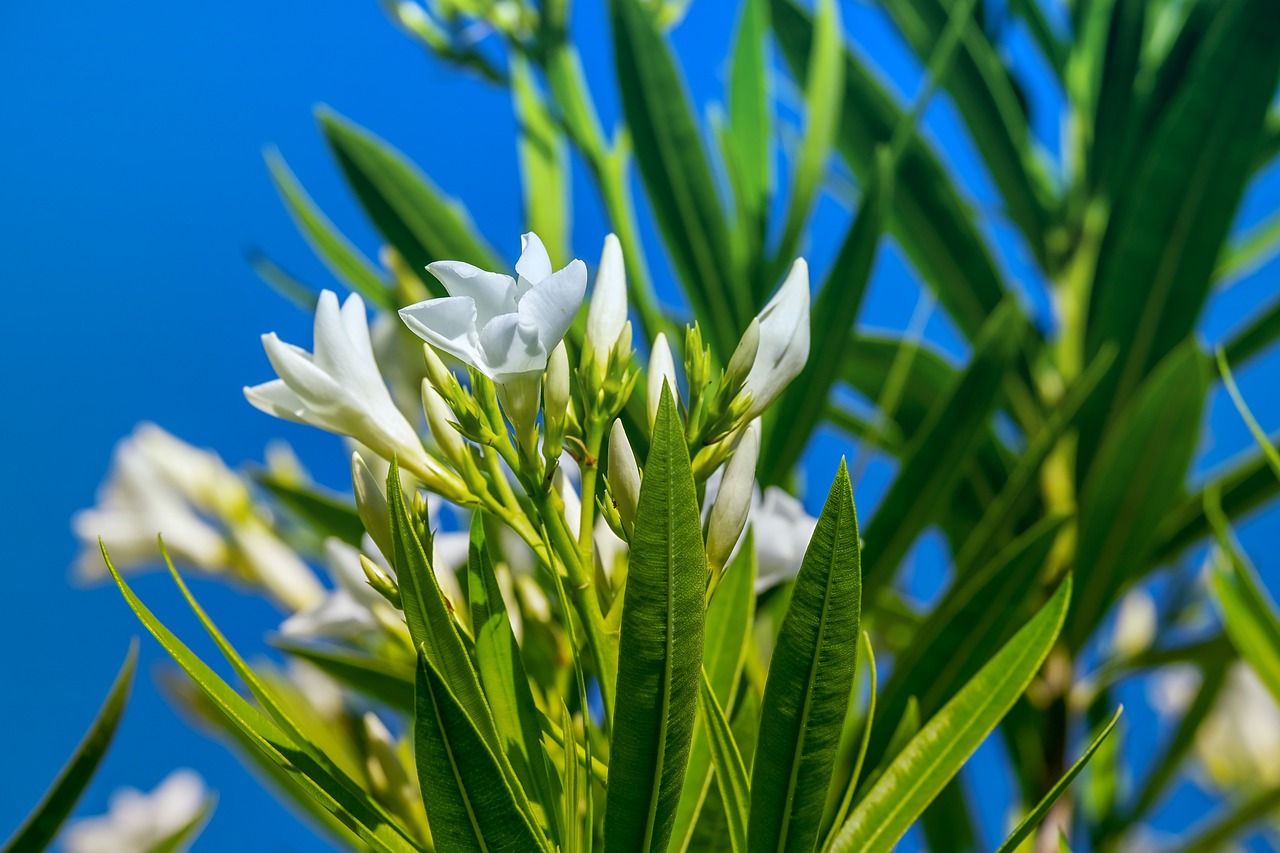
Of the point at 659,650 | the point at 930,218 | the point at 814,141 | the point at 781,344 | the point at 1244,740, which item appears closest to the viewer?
the point at 659,650

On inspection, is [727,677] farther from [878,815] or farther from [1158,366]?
[1158,366]

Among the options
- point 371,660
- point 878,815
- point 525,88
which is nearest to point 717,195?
point 525,88

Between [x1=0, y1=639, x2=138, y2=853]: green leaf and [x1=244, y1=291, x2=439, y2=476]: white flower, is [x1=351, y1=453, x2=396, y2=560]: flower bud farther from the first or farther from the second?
[x1=0, y1=639, x2=138, y2=853]: green leaf

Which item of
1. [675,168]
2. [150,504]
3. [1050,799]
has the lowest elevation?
[1050,799]

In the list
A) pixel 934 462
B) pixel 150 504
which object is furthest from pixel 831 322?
pixel 150 504

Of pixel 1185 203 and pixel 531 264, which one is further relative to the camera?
pixel 1185 203

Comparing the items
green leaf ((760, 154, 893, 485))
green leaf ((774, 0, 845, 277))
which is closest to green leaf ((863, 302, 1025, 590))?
green leaf ((760, 154, 893, 485))

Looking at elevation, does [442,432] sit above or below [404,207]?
below

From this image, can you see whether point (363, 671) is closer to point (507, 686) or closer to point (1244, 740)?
point (507, 686)

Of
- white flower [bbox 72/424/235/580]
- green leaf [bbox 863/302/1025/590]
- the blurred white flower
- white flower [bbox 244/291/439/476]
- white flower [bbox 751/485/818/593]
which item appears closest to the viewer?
white flower [bbox 244/291/439/476]
